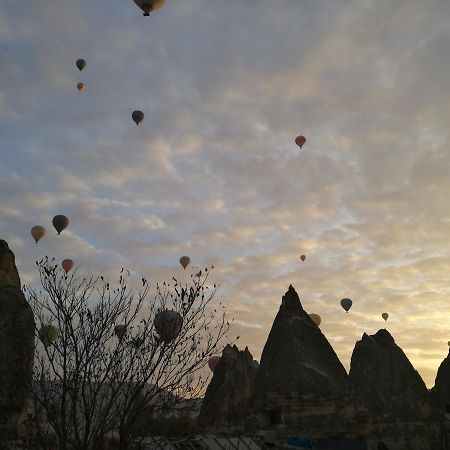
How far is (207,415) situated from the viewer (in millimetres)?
24219

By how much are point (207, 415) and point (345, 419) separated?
9.04 metres

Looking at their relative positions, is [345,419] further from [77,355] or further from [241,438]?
[77,355]

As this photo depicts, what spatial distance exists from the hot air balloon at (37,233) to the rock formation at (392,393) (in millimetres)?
15502

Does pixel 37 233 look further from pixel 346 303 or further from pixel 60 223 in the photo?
pixel 346 303

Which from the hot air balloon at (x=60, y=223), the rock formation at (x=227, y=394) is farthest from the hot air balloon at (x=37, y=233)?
the rock formation at (x=227, y=394)

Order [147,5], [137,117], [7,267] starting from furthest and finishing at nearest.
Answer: [137,117], [147,5], [7,267]

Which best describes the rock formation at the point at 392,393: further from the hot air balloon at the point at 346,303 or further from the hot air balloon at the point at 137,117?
the hot air balloon at the point at 137,117

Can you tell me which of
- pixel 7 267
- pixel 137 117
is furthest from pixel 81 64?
pixel 7 267

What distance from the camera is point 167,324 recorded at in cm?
944

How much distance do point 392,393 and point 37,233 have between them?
18.0m

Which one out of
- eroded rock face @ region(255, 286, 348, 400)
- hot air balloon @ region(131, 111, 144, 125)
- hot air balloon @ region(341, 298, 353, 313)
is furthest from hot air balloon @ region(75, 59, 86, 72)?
hot air balloon @ region(341, 298, 353, 313)

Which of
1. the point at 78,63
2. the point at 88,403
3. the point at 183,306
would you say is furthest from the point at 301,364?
the point at 78,63

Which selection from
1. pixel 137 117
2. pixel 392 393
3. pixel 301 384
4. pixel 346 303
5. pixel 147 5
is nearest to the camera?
pixel 147 5

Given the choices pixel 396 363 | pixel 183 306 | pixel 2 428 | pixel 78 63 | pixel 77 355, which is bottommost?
pixel 2 428
